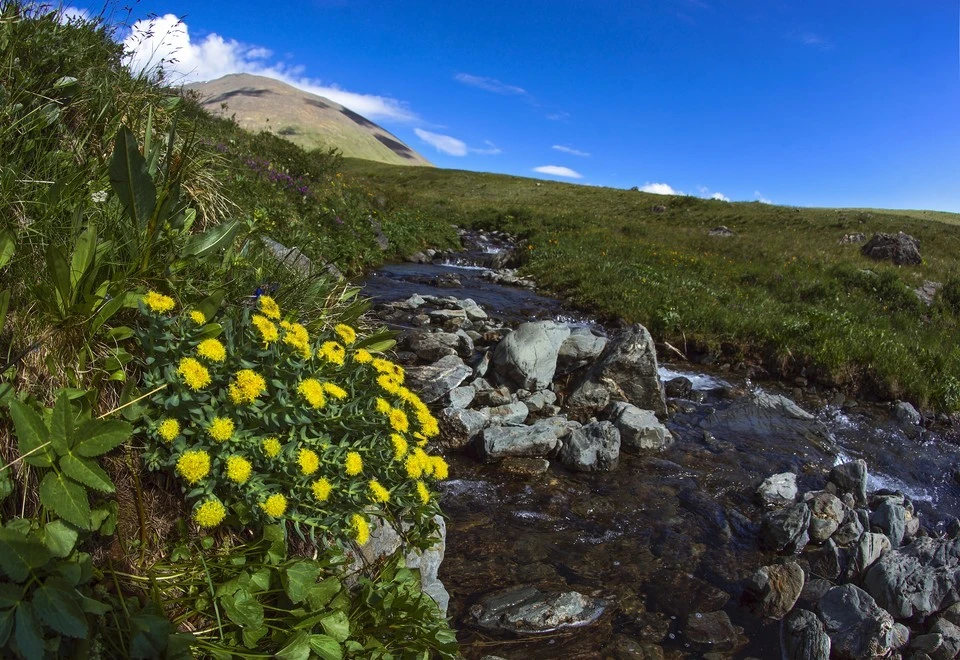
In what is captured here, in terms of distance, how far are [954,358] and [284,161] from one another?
66.1 feet

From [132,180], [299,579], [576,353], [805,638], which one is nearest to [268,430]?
[299,579]

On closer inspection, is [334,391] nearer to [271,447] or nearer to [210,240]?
[271,447]

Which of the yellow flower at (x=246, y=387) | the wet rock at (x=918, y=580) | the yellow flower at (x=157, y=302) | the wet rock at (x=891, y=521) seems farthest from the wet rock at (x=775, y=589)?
the yellow flower at (x=157, y=302)

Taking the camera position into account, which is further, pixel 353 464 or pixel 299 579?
pixel 353 464

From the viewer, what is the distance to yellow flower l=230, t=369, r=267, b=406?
274 centimetres

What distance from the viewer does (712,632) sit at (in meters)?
4.55

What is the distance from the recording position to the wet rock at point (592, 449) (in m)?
7.09

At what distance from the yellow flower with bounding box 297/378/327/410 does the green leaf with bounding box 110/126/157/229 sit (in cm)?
140

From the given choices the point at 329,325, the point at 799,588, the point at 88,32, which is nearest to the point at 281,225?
the point at 88,32

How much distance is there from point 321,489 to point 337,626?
620mm

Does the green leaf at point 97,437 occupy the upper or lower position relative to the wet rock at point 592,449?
upper

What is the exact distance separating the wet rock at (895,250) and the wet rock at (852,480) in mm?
21858

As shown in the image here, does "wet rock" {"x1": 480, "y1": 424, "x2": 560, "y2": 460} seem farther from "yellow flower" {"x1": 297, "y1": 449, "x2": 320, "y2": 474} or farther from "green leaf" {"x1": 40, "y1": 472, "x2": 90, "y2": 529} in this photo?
"green leaf" {"x1": 40, "y1": 472, "x2": 90, "y2": 529}

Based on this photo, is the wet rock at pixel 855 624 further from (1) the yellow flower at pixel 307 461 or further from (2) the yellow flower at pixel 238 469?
(2) the yellow flower at pixel 238 469
